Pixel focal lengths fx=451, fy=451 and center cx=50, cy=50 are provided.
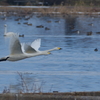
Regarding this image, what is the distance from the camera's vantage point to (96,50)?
670 inches

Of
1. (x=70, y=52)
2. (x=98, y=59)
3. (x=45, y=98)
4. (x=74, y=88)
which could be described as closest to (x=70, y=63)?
(x=98, y=59)

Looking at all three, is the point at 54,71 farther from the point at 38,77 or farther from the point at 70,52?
the point at 70,52

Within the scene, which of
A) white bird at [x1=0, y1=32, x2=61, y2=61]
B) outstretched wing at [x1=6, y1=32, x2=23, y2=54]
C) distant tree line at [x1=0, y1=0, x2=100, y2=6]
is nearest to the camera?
outstretched wing at [x1=6, y1=32, x2=23, y2=54]

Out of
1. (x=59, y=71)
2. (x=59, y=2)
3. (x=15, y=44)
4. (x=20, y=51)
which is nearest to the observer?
(x=15, y=44)

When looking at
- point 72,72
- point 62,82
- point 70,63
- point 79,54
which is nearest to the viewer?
point 62,82

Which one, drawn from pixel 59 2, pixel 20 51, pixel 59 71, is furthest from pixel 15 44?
pixel 59 2

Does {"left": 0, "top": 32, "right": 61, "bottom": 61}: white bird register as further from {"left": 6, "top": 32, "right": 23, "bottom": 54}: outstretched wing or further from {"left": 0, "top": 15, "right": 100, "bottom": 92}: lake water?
{"left": 0, "top": 15, "right": 100, "bottom": 92}: lake water

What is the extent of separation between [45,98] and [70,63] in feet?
24.2

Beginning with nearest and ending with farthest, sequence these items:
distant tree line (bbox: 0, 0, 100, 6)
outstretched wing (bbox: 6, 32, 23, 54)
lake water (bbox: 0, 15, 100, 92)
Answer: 1. outstretched wing (bbox: 6, 32, 23, 54)
2. lake water (bbox: 0, 15, 100, 92)
3. distant tree line (bbox: 0, 0, 100, 6)

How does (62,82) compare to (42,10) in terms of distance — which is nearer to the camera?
(62,82)

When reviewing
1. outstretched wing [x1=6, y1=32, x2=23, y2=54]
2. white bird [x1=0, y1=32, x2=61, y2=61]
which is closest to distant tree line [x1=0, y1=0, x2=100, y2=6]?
white bird [x1=0, y1=32, x2=61, y2=61]

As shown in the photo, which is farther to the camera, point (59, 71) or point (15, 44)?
point (59, 71)

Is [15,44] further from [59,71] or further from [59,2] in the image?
[59,2]

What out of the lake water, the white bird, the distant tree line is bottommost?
the distant tree line
